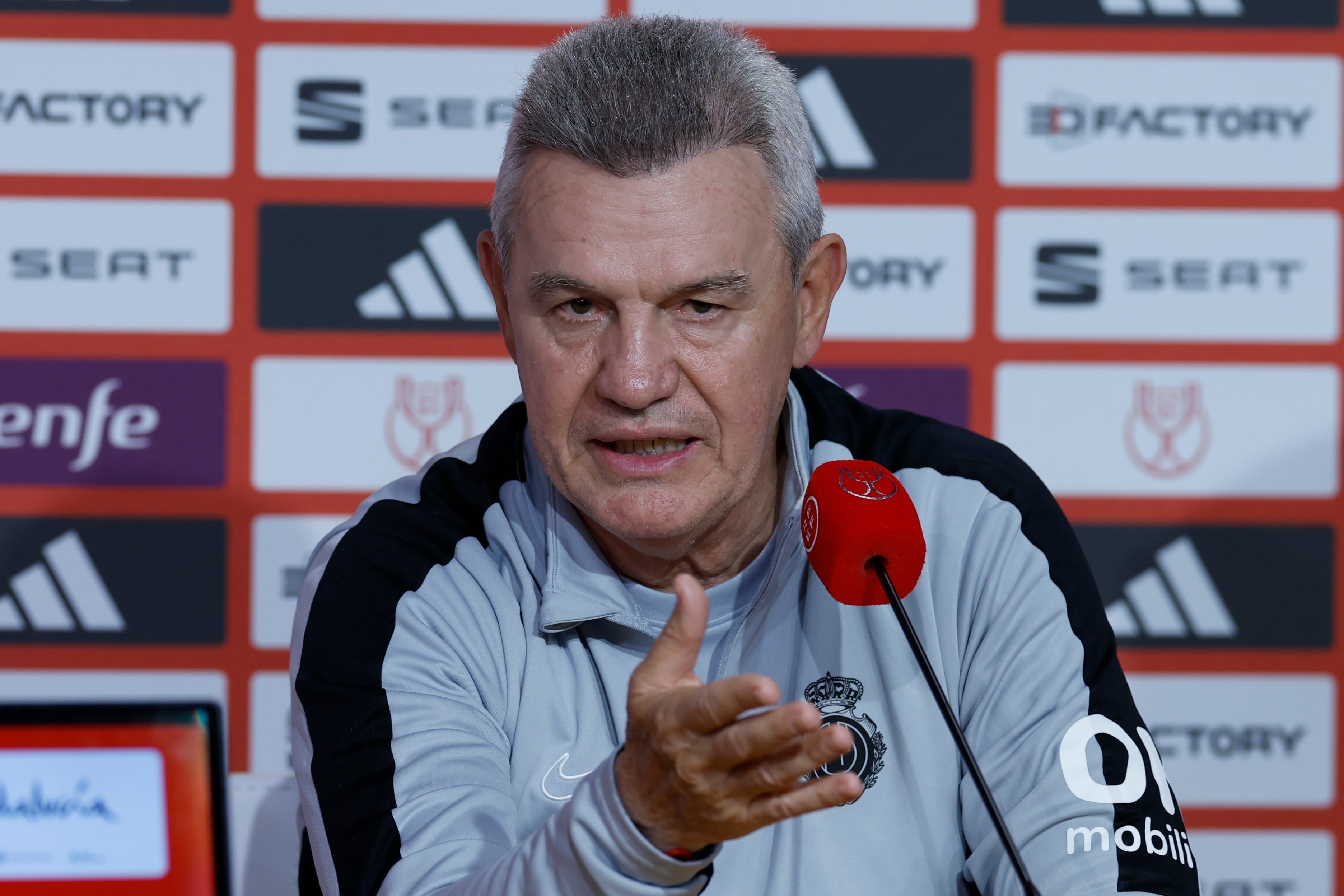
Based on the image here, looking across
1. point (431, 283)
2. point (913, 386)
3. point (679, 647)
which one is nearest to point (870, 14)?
point (913, 386)

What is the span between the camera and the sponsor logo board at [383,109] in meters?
1.80

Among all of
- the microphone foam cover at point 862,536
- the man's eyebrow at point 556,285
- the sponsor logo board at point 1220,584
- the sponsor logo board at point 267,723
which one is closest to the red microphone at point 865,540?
the microphone foam cover at point 862,536

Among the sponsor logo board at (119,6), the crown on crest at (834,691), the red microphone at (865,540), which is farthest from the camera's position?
the sponsor logo board at (119,6)

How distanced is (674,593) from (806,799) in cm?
46

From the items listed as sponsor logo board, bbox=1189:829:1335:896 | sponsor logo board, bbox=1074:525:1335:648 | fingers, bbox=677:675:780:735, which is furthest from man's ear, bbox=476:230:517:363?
sponsor logo board, bbox=1189:829:1335:896

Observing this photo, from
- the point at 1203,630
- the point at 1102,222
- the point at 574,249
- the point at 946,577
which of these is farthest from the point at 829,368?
the point at 574,249

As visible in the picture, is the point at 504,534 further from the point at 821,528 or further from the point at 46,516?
the point at 46,516

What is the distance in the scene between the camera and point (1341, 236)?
184 cm

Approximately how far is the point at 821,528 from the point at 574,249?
30cm

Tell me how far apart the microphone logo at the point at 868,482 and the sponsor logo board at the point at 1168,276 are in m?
1.10

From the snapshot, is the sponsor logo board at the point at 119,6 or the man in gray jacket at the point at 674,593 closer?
the man in gray jacket at the point at 674,593

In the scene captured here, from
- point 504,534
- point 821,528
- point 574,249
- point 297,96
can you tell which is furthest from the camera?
point 297,96

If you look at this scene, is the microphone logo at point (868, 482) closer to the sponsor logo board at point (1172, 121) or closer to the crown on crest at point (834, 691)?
the crown on crest at point (834, 691)

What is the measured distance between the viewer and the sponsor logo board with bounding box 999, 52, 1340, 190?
5.99 ft
